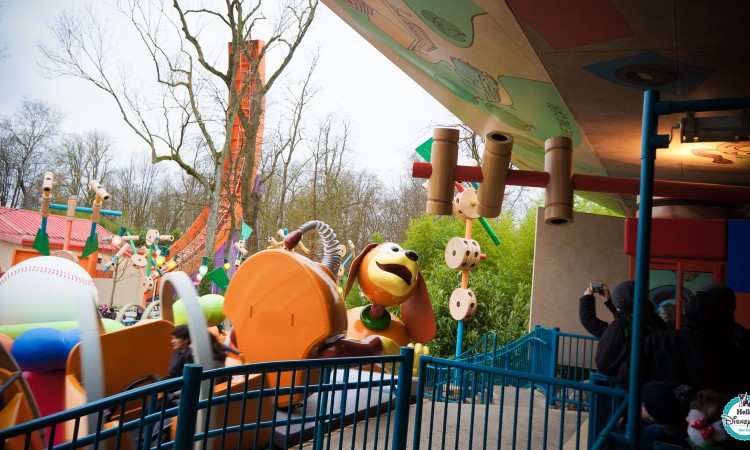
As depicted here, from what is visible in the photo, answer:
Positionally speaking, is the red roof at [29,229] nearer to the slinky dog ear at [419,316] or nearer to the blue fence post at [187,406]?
the slinky dog ear at [419,316]

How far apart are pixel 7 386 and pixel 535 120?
22.1 feet

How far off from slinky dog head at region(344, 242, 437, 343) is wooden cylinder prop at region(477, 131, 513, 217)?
11.6 feet

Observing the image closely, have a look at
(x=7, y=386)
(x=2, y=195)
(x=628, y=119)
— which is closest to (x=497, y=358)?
(x=628, y=119)

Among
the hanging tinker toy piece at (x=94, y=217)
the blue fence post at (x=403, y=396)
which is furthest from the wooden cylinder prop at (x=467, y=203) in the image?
the hanging tinker toy piece at (x=94, y=217)

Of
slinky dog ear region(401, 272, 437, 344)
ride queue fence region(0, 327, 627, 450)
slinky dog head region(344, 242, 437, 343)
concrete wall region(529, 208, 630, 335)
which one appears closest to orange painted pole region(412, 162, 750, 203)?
ride queue fence region(0, 327, 627, 450)

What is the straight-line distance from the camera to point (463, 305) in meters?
10.7

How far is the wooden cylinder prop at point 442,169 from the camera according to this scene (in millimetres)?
5680

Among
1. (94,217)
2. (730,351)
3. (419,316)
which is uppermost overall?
(94,217)

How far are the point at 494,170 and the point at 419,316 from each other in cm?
476

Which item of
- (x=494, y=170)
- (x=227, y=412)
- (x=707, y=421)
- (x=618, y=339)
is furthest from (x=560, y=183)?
(x=227, y=412)

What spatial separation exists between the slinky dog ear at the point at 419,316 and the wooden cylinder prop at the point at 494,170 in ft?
13.9

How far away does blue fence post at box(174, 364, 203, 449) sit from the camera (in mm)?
2385

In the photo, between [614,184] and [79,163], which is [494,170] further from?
[79,163]

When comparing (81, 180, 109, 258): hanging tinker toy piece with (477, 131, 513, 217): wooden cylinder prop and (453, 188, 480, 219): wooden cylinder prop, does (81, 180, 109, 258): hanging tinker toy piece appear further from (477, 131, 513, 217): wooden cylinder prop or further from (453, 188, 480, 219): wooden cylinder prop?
(477, 131, 513, 217): wooden cylinder prop
